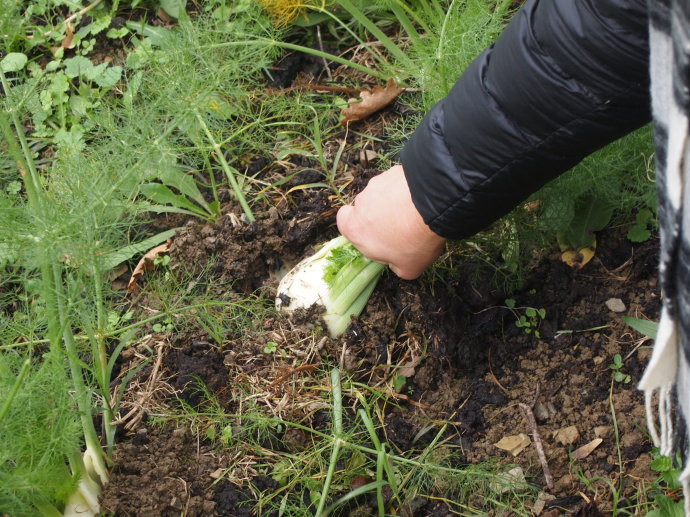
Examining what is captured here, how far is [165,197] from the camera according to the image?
2.40m

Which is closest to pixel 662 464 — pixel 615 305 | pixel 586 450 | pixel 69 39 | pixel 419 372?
pixel 586 450

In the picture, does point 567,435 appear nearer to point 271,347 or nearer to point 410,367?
point 410,367

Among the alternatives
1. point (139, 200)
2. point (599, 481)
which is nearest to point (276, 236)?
point (139, 200)

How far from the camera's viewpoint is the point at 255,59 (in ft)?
8.14

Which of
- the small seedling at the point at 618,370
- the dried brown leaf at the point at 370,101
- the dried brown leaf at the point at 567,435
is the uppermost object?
the dried brown leaf at the point at 370,101

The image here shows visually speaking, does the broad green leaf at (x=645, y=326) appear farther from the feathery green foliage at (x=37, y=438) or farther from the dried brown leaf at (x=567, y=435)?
the feathery green foliage at (x=37, y=438)

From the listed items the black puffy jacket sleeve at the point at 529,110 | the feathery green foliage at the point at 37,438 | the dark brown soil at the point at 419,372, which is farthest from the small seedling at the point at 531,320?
the feathery green foliage at the point at 37,438

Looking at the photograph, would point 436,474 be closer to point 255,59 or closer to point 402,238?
point 402,238

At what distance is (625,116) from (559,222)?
0.65 m

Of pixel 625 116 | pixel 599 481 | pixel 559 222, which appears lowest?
pixel 599 481

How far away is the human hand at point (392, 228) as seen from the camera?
1815 millimetres

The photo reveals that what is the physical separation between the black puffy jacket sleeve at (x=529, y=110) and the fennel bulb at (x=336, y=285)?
438 millimetres

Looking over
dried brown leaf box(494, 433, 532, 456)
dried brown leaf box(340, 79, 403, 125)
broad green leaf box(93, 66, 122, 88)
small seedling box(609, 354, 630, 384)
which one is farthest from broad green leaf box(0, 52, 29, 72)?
small seedling box(609, 354, 630, 384)

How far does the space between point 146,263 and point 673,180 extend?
1719mm
